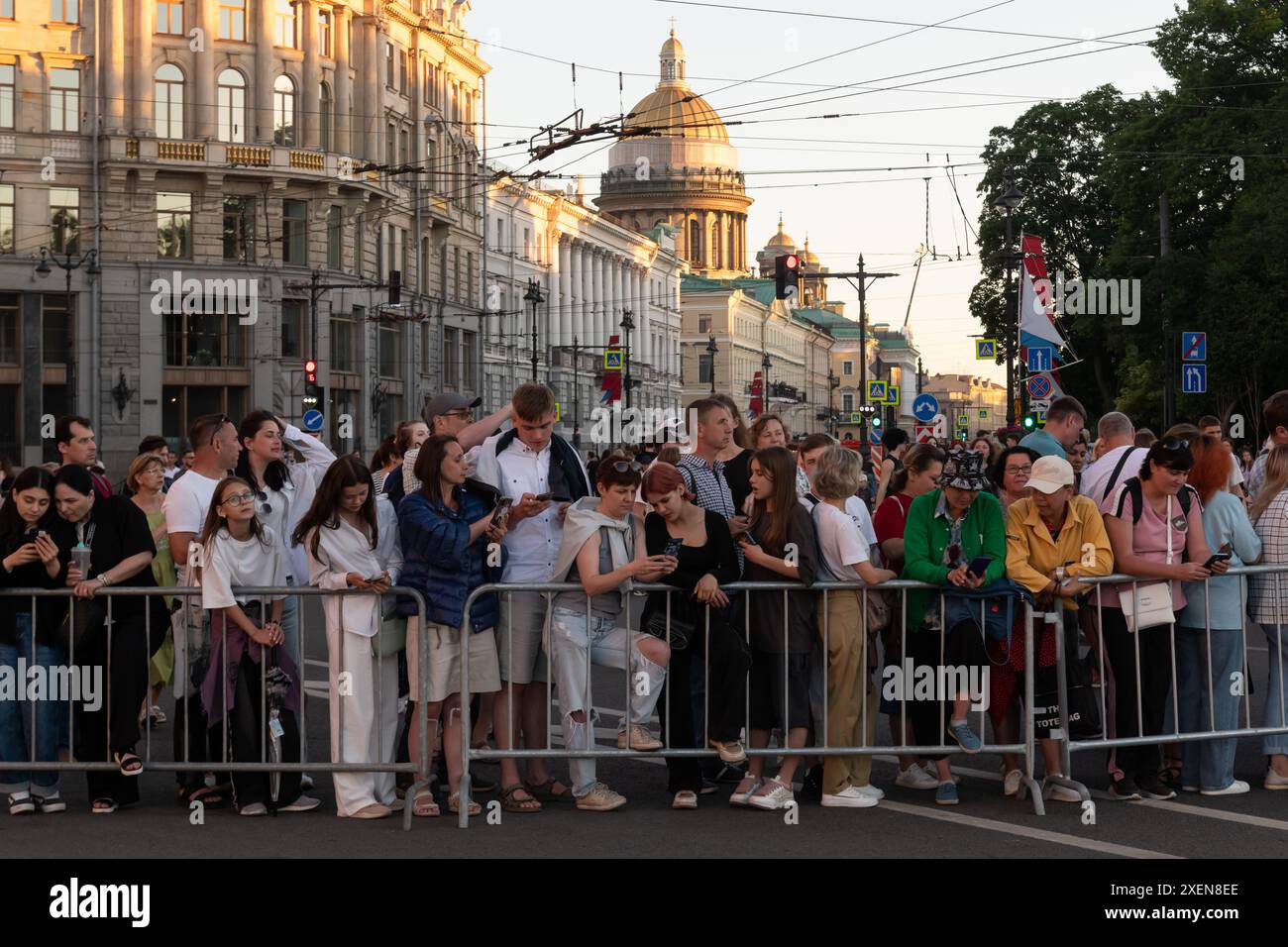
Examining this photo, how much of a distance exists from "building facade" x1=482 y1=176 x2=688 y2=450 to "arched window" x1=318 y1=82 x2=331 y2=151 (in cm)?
748

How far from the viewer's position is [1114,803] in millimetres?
8633

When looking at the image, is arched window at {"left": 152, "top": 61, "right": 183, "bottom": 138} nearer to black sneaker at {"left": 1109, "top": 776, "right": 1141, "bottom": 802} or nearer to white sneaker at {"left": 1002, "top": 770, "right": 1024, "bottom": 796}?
white sneaker at {"left": 1002, "top": 770, "right": 1024, "bottom": 796}

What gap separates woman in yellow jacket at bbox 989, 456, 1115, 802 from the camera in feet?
28.2

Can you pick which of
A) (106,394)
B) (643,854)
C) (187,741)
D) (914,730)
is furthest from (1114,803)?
(106,394)

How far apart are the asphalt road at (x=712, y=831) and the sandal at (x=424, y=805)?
6 cm

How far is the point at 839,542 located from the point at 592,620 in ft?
4.24

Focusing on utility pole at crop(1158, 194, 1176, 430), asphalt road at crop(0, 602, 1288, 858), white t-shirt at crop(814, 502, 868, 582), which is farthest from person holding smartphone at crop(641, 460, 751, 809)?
utility pole at crop(1158, 194, 1176, 430)

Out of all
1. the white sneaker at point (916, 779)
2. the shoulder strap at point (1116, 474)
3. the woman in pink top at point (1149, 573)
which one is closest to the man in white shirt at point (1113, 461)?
the shoulder strap at point (1116, 474)

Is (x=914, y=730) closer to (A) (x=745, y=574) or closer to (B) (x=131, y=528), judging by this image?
(A) (x=745, y=574)

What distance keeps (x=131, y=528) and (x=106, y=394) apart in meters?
43.9

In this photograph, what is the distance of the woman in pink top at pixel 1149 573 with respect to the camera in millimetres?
8844

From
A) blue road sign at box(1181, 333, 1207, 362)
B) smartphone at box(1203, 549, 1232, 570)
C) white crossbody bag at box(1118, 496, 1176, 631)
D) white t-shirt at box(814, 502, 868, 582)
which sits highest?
blue road sign at box(1181, 333, 1207, 362)

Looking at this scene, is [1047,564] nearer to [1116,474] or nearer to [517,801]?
[1116,474]

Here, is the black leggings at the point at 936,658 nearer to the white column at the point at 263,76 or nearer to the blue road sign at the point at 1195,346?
the blue road sign at the point at 1195,346
